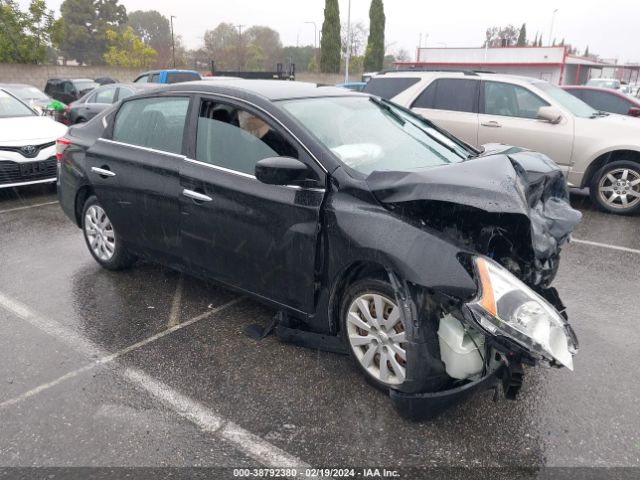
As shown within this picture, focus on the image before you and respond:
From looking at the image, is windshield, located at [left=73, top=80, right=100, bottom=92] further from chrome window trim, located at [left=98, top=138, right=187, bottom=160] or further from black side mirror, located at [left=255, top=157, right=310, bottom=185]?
black side mirror, located at [left=255, top=157, right=310, bottom=185]

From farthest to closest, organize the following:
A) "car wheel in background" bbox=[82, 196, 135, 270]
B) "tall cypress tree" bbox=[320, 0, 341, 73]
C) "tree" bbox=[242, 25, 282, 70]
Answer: "tree" bbox=[242, 25, 282, 70]
"tall cypress tree" bbox=[320, 0, 341, 73]
"car wheel in background" bbox=[82, 196, 135, 270]

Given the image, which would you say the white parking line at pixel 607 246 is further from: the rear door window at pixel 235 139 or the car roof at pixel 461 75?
the rear door window at pixel 235 139

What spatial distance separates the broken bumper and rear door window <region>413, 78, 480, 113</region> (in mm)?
5951

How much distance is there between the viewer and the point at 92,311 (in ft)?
13.5

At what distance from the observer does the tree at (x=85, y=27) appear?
65312mm

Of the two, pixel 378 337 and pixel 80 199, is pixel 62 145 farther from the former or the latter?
pixel 378 337

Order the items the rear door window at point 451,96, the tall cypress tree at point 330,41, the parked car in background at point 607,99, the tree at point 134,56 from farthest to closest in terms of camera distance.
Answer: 1. the tall cypress tree at point 330,41
2. the tree at point 134,56
3. the parked car in background at point 607,99
4. the rear door window at point 451,96

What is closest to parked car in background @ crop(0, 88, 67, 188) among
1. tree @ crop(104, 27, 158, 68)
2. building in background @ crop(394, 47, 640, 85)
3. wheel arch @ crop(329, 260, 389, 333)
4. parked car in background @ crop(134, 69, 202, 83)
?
wheel arch @ crop(329, 260, 389, 333)

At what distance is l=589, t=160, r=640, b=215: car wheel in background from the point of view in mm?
6941

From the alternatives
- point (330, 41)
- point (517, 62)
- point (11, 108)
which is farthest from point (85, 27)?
point (11, 108)

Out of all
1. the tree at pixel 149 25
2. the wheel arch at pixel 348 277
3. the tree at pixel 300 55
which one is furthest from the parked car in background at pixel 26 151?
the tree at pixel 149 25

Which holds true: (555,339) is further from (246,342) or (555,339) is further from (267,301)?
(246,342)

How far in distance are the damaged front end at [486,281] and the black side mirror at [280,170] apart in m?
0.43

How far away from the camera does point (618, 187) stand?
7.04 meters
